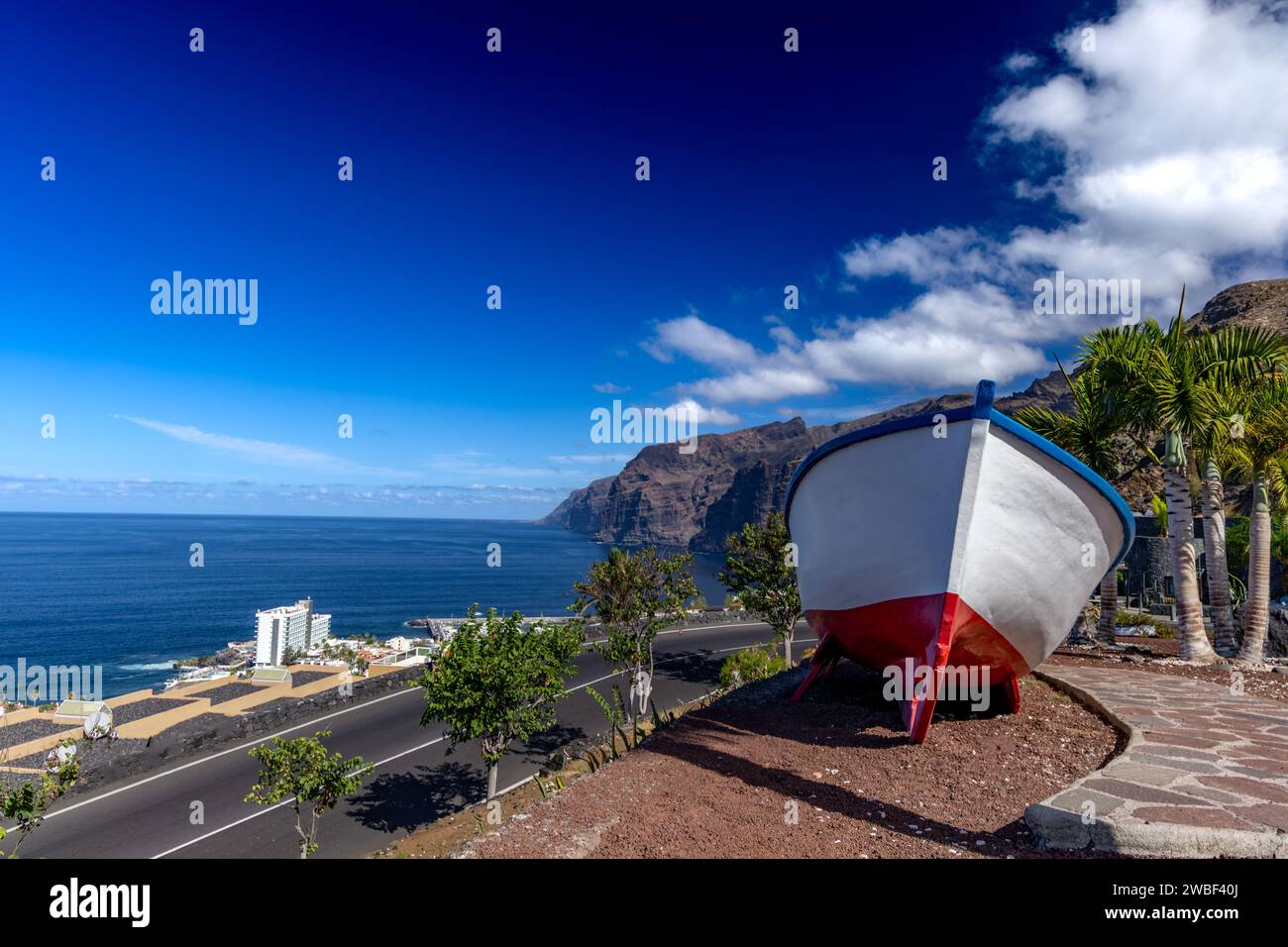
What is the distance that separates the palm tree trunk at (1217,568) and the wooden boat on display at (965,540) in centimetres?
861

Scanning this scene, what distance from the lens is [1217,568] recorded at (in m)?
15.1

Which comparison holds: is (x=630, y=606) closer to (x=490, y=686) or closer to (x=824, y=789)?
(x=490, y=686)

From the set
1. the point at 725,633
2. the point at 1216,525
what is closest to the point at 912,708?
the point at 1216,525

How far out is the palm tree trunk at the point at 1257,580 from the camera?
13.8m

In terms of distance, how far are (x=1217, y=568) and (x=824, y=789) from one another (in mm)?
14191

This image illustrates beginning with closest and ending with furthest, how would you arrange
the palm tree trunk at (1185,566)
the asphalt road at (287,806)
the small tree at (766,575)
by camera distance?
the palm tree trunk at (1185,566) → the asphalt road at (287,806) → the small tree at (766,575)

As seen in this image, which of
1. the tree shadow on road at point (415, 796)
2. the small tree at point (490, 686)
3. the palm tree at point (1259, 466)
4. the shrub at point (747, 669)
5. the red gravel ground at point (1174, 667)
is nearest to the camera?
the red gravel ground at point (1174, 667)

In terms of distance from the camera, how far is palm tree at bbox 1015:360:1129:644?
16422mm

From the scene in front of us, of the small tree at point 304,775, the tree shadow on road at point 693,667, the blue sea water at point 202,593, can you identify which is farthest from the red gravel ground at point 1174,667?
the blue sea water at point 202,593

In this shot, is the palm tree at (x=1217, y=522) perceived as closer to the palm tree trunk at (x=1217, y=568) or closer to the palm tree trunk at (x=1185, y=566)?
the palm tree trunk at (x=1217, y=568)

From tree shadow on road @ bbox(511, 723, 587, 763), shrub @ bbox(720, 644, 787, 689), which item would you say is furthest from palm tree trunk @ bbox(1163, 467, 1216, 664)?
tree shadow on road @ bbox(511, 723, 587, 763)

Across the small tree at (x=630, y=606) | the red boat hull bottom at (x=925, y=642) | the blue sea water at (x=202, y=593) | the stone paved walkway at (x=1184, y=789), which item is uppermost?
the red boat hull bottom at (x=925, y=642)
